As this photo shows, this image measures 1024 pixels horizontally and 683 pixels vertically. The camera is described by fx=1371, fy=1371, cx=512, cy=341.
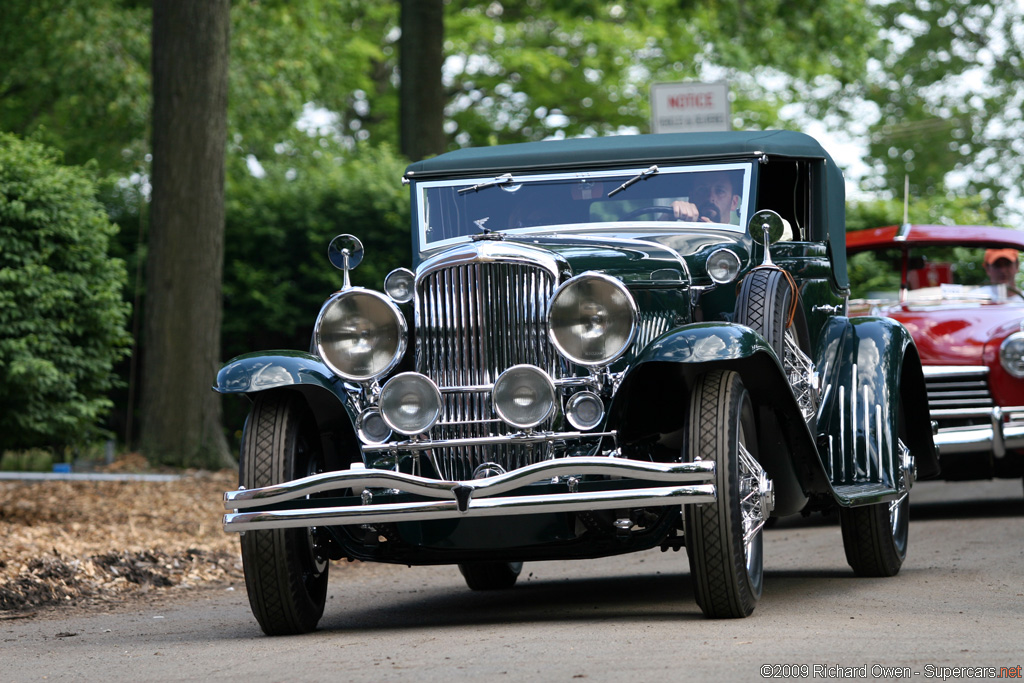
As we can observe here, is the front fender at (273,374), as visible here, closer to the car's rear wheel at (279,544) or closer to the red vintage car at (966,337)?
the car's rear wheel at (279,544)

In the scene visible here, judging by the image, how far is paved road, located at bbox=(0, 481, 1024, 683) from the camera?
4.39m

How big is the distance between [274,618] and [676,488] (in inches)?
70.2

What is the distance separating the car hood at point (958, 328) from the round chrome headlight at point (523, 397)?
5.40 meters

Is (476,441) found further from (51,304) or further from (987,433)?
(987,433)

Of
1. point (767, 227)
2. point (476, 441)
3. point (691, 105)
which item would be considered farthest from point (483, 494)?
point (691, 105)

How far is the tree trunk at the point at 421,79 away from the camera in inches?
614

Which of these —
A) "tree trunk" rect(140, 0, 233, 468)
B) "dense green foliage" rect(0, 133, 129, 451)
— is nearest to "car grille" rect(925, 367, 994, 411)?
"dense green foliage" rect(0, 133, 129, 451)

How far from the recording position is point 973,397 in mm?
9914

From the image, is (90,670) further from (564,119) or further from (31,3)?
(564,119)

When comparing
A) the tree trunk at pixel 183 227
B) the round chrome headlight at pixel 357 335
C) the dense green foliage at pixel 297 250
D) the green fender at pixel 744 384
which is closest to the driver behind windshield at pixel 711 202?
the green fender at pixel 744 384

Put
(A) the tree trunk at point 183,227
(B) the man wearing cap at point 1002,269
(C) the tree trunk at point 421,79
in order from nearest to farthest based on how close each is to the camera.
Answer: (B) the man wearing cap at point 1002,269
(A) the tree trunk at point 183,227
(C) the tree trunk at point 421,79

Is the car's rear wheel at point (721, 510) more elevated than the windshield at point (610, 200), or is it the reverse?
the windshield at point (610, 200)

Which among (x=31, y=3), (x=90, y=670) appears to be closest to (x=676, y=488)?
(x=90, y=670)

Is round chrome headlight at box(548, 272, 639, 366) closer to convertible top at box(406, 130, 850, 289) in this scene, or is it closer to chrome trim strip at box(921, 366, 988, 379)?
convertible top at box(406, 130, 850, 289)
